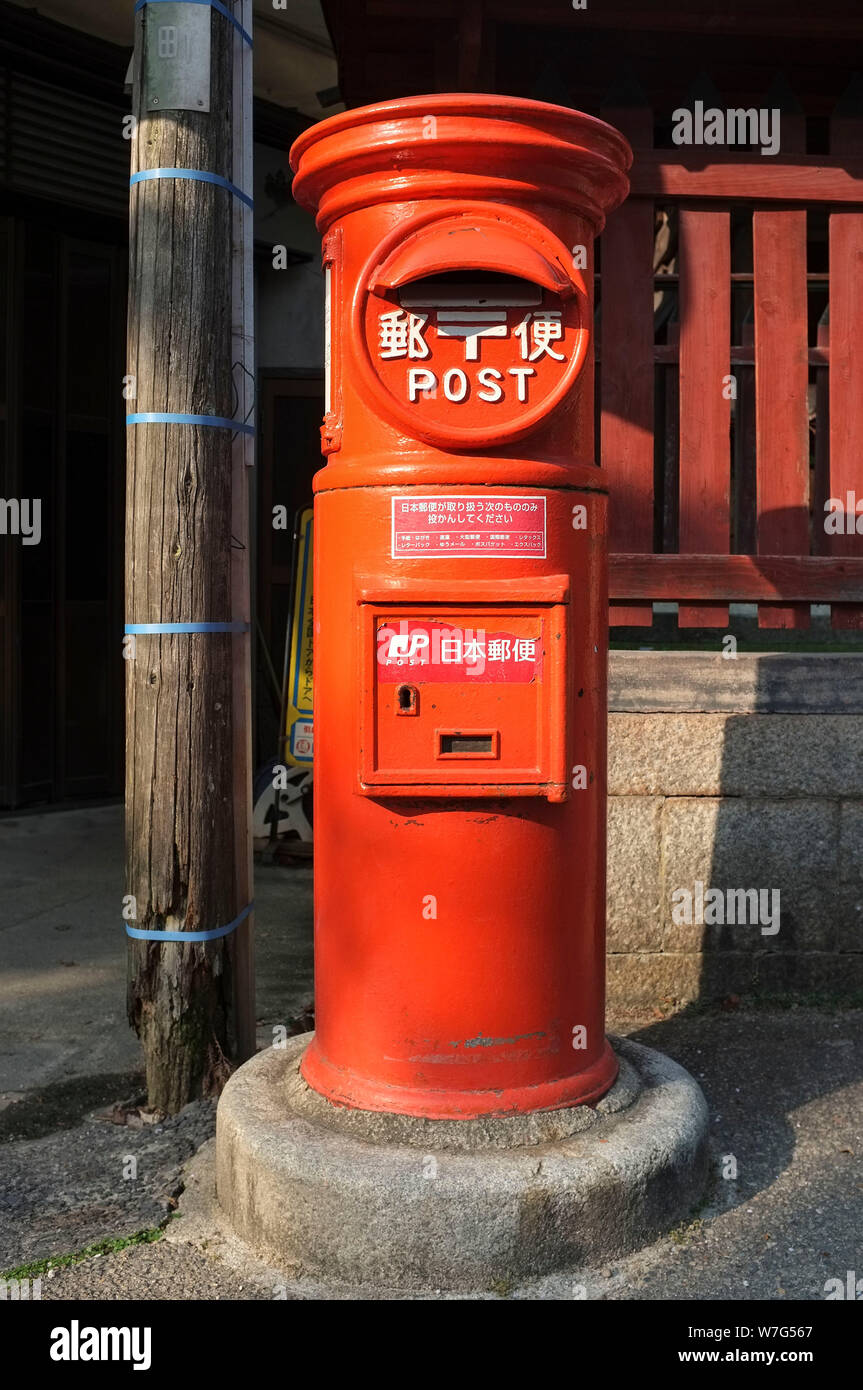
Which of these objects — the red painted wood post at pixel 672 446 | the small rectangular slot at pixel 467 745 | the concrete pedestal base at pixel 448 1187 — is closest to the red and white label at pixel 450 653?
the small rectangular slot at pixel 467 745

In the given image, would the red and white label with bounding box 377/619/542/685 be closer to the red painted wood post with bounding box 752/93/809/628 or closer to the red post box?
the red post box

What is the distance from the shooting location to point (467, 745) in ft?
9.46

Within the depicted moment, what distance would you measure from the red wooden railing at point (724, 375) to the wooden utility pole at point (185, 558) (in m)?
1.54

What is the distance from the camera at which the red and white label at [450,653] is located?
2.85m

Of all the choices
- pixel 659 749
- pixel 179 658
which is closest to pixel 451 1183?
pixel 179 658

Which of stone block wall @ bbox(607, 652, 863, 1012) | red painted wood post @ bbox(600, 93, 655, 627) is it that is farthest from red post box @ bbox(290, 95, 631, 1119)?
red painted wood post @ bbox(600, 93, 655, 627)

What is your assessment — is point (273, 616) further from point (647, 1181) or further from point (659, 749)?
point (647, 1181)

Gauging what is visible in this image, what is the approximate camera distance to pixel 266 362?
27.8 ft

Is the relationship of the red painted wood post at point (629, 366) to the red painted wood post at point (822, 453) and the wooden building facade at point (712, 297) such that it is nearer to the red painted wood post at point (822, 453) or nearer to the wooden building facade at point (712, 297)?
the wooden building facade at point (712, 297)

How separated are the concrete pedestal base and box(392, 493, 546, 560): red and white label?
1.31m

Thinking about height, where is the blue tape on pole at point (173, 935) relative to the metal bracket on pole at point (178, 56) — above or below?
below

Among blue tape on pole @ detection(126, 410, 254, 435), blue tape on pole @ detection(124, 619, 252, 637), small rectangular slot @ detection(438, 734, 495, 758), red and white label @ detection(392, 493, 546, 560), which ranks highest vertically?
blue tape on pole @ detection(126, 410, 254, 435)

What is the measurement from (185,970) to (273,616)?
5.14 meters

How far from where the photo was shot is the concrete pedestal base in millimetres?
2693
